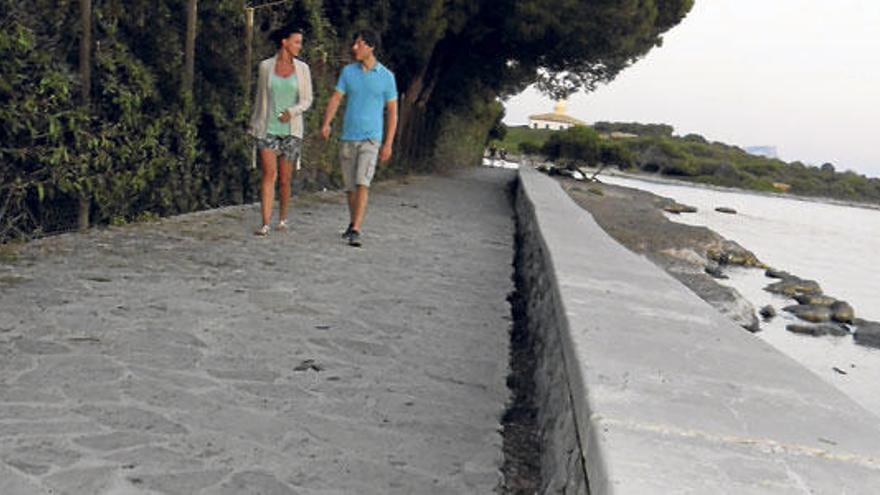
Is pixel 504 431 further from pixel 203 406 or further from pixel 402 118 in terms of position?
pixel 402 118

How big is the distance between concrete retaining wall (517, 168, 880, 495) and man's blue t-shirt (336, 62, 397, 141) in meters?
3.93

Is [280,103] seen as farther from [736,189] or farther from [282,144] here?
[736,189]

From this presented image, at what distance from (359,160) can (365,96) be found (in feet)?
2.00

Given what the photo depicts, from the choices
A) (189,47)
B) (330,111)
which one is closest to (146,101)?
(189,47)

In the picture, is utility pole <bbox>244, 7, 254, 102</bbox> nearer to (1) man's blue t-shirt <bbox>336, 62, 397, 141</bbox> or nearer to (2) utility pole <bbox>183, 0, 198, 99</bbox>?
(2) utility pole <bbox>183, 0, 198, 99</bbox>

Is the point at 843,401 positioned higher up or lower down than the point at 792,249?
higher up

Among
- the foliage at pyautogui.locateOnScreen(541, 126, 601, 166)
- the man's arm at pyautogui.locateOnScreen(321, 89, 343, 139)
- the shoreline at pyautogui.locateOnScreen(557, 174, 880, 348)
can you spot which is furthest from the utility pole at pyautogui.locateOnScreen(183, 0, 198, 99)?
the foliage at pyautogui.locateOnScreen(541, 126, 601, 166)

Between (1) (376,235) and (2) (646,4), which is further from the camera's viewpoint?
(2) (646,4)

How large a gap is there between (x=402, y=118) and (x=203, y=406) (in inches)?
687

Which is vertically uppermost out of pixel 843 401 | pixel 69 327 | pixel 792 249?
pixel 843 401

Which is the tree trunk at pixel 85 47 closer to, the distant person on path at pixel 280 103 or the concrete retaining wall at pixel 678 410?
the distant person on path at pixel 280 103

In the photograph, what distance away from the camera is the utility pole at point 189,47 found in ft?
27.8

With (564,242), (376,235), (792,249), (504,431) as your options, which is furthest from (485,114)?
(504,431)

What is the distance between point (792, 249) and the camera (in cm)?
2497
